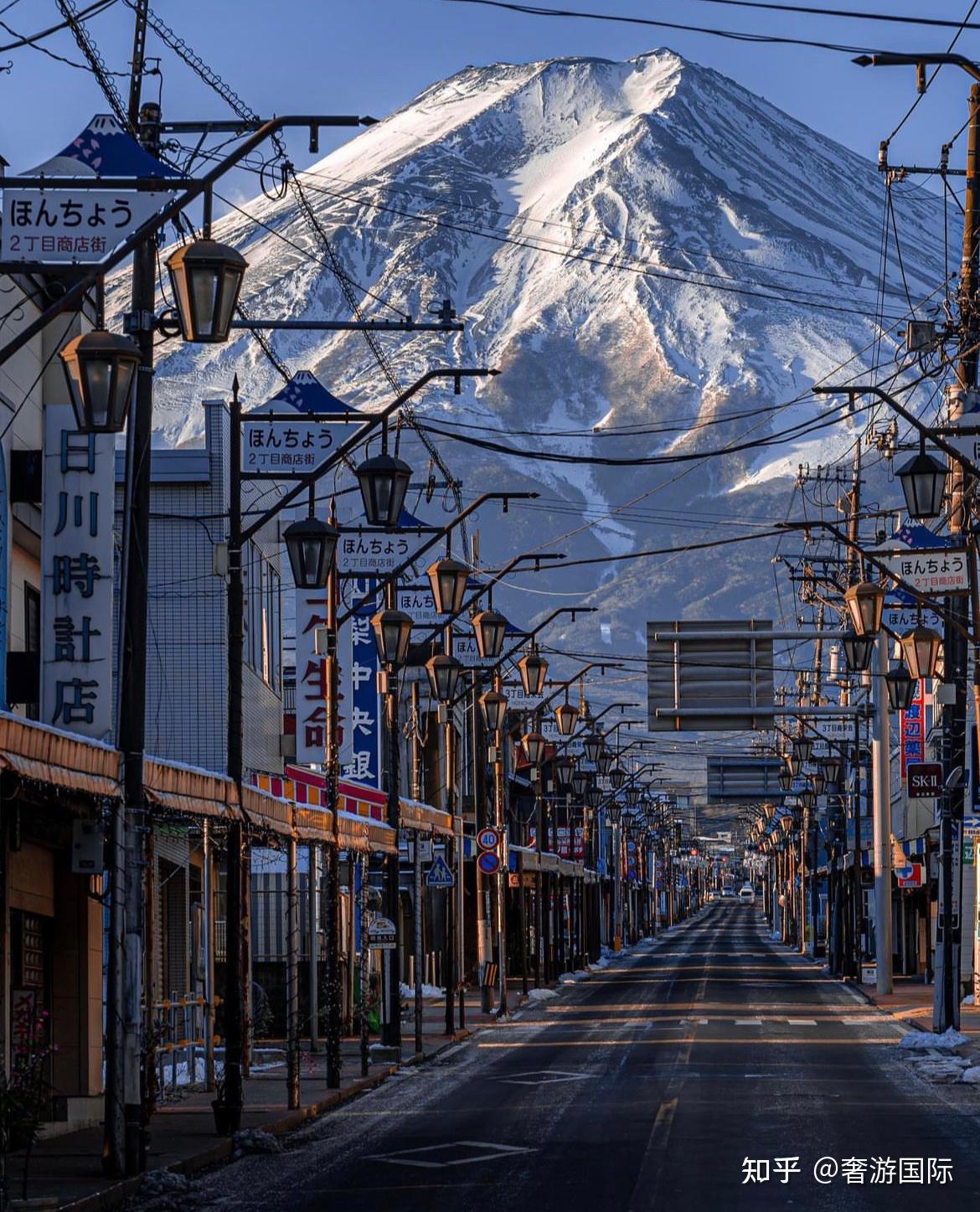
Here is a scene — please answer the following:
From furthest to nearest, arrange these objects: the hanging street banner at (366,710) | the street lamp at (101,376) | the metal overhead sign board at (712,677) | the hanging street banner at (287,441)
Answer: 1. the metal overhead sign board at (712,677)
2. the hanging street banner at (366,710)
3. the hanging street banner at (287,441)
4. the street lamp at (101,376)

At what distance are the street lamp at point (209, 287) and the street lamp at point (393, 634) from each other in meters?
15.9

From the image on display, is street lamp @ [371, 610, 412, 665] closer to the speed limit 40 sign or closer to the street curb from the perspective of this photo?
the street curb

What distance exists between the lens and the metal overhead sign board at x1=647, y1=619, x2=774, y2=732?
51938mm

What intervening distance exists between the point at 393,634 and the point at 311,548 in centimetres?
774

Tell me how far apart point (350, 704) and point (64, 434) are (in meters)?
18.7

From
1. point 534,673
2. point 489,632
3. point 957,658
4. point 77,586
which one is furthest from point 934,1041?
point 77,586

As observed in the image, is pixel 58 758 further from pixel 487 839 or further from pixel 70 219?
pixel 487 839

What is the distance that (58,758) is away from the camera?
1888cm

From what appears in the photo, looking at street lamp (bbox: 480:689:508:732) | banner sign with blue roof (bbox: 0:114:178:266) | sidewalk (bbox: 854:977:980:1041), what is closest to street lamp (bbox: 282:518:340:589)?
banner sign with blue roof (bbox: 0:114:178:266)

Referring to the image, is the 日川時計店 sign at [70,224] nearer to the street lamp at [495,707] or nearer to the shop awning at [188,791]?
the shop awning at [188,791]

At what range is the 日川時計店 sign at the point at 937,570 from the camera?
1238 inches

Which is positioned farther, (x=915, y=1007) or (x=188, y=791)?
(x=915, y=1007)

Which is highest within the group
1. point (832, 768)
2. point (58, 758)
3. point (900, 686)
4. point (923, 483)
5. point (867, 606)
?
point (923, 483)

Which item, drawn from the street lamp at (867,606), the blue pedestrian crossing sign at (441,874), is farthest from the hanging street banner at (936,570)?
the blue pedestrian crossing sign at (441,874)
